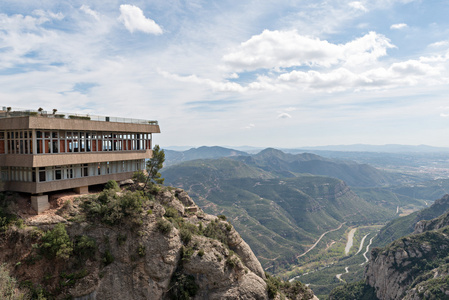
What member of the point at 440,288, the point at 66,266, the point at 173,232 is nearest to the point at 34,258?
the point at 66,266

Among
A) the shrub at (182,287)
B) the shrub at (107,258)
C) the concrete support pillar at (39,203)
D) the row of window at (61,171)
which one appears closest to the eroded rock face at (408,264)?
the shrub at (182,287)

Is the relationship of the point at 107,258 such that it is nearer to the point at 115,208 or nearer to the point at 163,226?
the point at 115,208

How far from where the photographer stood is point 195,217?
49.0 metres

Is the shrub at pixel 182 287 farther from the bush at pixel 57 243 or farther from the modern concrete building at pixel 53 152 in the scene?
the modern concrete building at pixel 53 152

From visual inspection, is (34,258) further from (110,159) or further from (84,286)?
(110,159)

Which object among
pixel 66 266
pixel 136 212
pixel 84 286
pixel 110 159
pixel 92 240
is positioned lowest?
pixel 84 286

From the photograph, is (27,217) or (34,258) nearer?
(34,258)

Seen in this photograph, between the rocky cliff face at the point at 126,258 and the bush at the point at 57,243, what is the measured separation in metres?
0.20

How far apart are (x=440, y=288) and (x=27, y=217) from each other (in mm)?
120230

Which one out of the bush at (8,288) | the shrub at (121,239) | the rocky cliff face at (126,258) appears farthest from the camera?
the shrub at (121,239)

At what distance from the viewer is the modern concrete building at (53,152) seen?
34.4 m

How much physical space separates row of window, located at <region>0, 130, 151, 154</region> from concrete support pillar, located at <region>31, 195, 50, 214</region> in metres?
5.77

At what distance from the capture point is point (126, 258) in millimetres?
33344

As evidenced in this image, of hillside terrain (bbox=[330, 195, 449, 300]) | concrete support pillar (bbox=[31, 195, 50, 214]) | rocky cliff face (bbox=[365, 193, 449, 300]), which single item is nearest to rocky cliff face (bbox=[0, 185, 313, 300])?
concrete support pillar (bbox=[31, 195, 50, 214])
